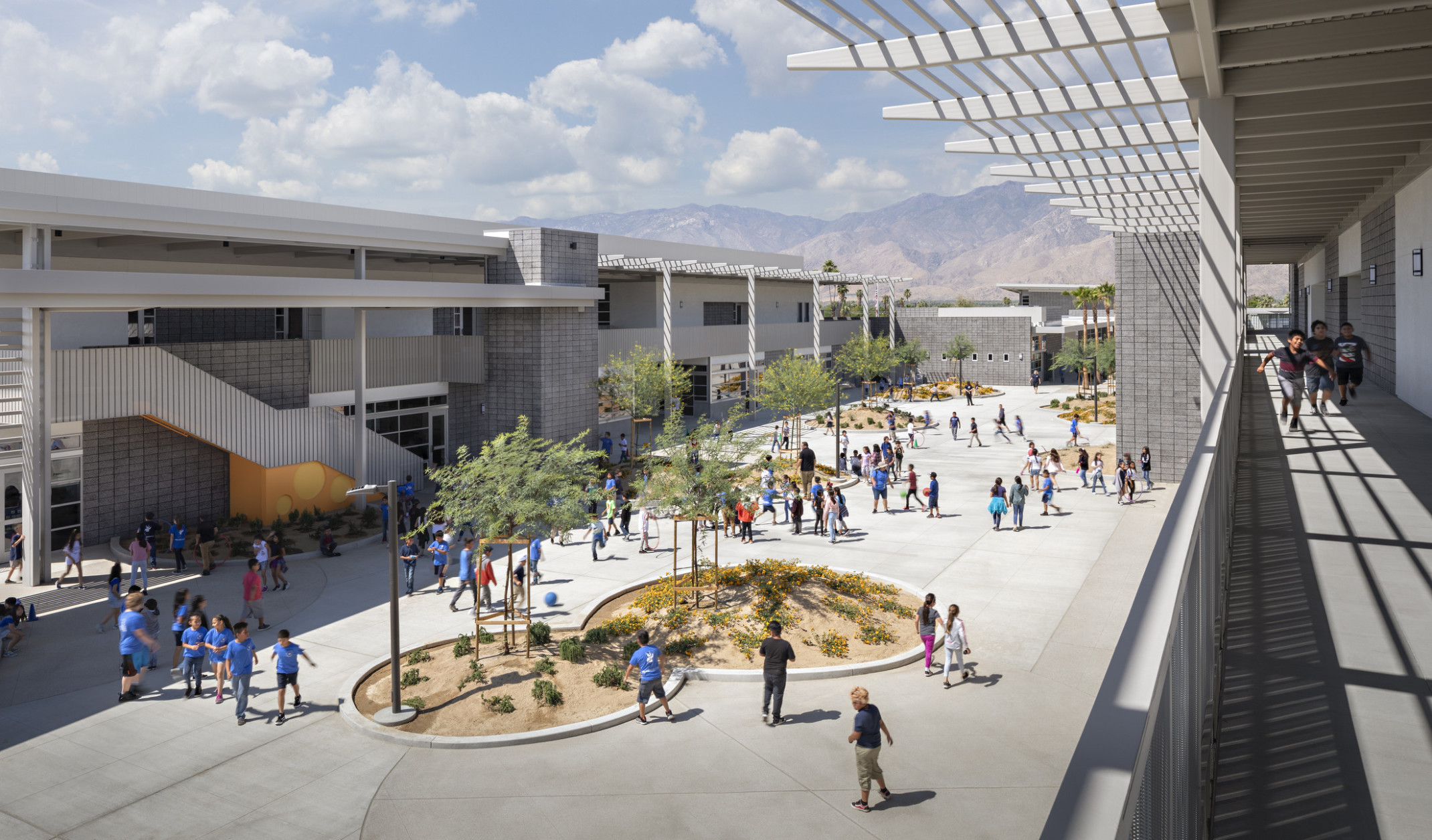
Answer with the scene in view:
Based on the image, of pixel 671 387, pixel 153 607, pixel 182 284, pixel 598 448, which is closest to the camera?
pixel 153 607

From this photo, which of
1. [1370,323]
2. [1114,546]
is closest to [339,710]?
[1114,546]

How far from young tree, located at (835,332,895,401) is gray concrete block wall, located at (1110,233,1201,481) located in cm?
2788

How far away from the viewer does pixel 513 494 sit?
15469 mm

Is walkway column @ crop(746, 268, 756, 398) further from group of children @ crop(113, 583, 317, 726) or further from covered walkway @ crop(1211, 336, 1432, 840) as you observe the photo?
covered walkway @ crop(1211, 336, 1432, 840)

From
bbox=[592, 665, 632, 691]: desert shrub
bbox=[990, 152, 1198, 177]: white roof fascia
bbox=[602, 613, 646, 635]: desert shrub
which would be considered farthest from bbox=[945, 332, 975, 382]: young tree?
bbox=[592, 665, 632, 691]: desert shrub

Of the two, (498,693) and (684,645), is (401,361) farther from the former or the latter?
(498,693)

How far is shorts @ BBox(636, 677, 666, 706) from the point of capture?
1267 cm

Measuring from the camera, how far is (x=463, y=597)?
1892 cm

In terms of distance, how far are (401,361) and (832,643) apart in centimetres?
2101

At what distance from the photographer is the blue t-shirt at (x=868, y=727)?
32.0 ft

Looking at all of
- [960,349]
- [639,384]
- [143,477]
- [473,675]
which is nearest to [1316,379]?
[473,675]

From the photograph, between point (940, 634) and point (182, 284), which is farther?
point (182, 284)

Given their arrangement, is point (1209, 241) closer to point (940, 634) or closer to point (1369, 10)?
point (1369, 10)

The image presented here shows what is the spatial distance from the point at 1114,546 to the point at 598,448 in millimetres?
21129
